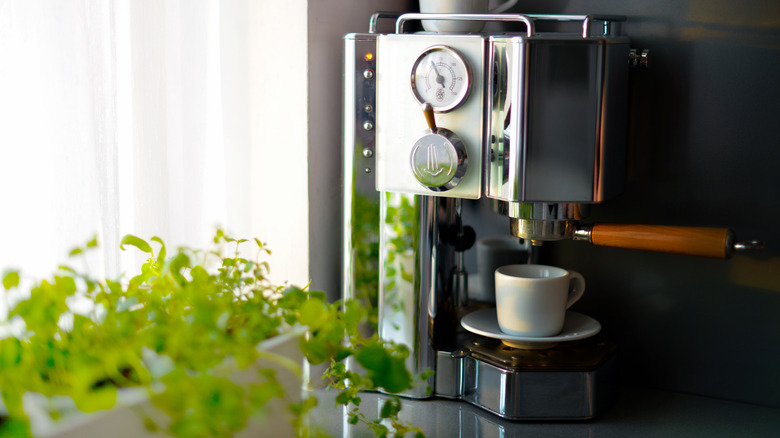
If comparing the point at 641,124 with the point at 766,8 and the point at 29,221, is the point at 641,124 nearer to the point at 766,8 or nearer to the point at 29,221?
the point at 766,8

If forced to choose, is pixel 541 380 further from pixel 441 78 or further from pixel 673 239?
pixel 441 78

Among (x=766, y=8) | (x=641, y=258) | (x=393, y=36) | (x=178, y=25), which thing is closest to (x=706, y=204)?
(x=641, y=258)

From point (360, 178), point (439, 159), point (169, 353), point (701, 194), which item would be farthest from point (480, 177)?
point (169, 353)

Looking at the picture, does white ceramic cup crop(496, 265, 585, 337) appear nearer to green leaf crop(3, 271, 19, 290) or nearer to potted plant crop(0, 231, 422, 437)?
potted plant crop(0, 231, 422, 437)

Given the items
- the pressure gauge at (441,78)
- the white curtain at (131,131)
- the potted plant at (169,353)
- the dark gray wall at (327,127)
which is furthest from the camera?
the dark gray wall at (327,127)

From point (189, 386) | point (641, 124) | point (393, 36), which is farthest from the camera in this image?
point (641, 124)

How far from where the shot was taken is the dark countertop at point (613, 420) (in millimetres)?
780

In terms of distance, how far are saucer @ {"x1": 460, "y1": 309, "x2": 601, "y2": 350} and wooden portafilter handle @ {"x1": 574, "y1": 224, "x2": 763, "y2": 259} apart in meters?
0.11

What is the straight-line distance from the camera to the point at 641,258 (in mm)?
907

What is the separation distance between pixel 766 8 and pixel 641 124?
0.18m

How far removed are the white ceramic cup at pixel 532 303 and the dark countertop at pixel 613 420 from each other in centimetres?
10

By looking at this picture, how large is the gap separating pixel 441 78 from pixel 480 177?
4.2 inches

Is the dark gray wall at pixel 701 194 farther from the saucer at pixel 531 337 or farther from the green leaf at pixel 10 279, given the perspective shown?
the green leaf at pixel 10 279

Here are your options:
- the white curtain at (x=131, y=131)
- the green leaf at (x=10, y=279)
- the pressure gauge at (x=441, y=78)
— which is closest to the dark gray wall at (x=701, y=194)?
the pressure gauge at (x=441, y=78)
